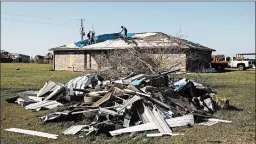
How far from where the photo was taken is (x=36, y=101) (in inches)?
580

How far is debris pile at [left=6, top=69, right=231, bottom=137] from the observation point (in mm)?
9641

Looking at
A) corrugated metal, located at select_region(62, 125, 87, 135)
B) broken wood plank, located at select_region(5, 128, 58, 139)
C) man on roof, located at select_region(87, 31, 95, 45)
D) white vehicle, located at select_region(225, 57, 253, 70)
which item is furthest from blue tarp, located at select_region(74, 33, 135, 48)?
corrugated metal, located at select_region(62, 125, 87, 135)

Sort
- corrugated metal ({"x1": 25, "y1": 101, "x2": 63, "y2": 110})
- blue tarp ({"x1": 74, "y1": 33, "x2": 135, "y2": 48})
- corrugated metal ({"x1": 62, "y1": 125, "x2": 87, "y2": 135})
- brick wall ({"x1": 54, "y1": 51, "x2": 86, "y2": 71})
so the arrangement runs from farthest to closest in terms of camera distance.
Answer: blue tarp ({"x1": 74, "y1": 33, "x2": 135, "y2": 48}), brick wall ({"x1": 54, "y1": 51, "x2": 86, "y2": 71}), corrugated metal ({"x1": 25, "y1": 101, "x2": 63, "y2": 110}), corrugated metal ({"x1": 62, "y1": 125, "x2": 87, "y2": 135})

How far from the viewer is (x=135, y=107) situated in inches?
424

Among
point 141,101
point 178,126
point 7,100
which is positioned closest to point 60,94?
point 7,100

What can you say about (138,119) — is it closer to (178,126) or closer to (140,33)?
(178,126)

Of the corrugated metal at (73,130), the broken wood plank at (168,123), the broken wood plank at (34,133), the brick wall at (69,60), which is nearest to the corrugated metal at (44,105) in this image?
the broken wood plank at (34,133)

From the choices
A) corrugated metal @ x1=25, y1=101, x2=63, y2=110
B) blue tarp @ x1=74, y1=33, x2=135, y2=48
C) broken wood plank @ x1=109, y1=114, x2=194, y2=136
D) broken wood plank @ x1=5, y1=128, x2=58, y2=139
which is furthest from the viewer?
blue tarp @ x1=74, y1=33, x2=135, y2=48

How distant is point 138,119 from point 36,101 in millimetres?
5881

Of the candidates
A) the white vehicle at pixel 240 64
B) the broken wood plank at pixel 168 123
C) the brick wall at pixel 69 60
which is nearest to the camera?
the broken wood plank at pixel 168 123

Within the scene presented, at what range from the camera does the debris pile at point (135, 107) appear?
9.64 meters

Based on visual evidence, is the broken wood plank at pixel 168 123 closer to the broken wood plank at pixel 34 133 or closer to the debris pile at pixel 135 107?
the debris pile at pixel 135 107

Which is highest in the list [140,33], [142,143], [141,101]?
[140,33]

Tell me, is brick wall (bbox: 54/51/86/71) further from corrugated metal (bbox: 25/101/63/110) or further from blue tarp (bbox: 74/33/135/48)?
corrugated metal (bbox: 25/101/63/110)
